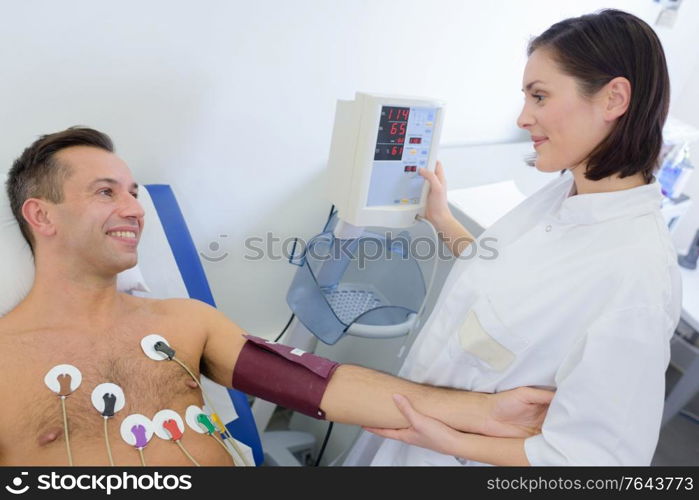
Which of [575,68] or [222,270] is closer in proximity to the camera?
[575,68]

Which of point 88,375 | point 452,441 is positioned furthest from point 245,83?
point 452,441

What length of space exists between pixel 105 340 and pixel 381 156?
2.44 feet

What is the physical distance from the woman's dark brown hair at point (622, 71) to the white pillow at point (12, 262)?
1.21m

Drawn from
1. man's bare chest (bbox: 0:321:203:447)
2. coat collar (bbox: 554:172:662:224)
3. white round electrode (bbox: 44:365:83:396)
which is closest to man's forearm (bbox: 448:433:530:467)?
coat collar (bbox: 554:172:662:224)

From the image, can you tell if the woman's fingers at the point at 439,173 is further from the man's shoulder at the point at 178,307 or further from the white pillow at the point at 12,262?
the white pillow at the point at 12,262

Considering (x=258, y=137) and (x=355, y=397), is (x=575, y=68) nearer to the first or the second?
(x=355, y=397)

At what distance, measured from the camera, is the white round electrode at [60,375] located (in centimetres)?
108

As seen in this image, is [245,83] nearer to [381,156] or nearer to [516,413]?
[381,156]

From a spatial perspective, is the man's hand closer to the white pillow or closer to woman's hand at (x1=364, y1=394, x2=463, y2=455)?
woman's hand at (x1=364, y1=394, x2=463, y2=455)

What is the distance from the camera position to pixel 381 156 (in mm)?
1327

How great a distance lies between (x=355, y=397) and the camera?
1243mm

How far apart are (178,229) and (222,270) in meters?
0.34
